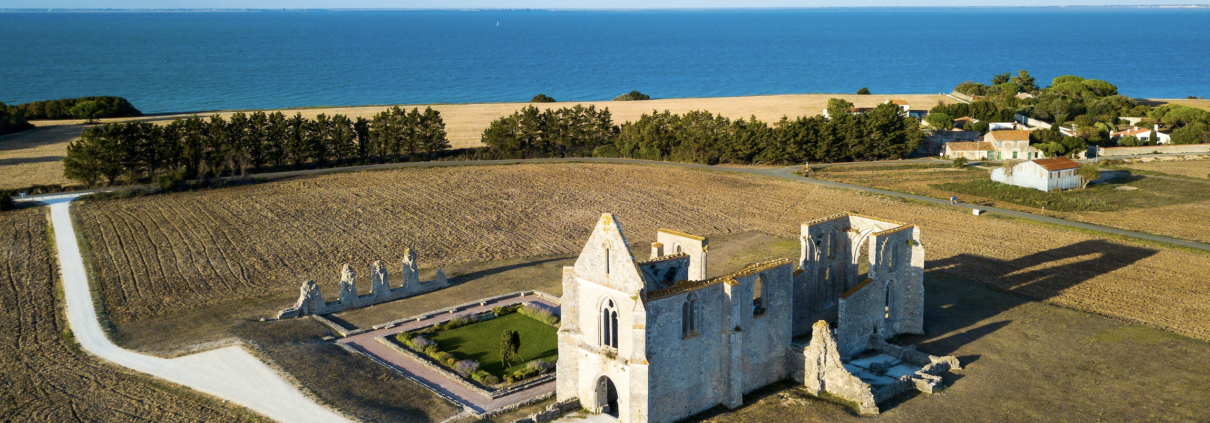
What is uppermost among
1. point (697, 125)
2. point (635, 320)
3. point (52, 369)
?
point (697, 125)

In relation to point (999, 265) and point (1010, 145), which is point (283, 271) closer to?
point (999, 265)

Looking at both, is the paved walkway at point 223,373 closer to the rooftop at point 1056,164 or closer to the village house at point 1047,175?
the village house at point 1047,175

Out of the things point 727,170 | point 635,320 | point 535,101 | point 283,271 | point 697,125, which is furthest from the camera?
point 535,101

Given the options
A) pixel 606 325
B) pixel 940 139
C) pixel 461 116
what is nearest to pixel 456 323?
pixel 606 325

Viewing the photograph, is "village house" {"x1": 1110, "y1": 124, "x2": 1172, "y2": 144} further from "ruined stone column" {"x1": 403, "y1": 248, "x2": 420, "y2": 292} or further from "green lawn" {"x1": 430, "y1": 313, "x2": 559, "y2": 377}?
"ruined stone column" {"x1": 403, "y1": 248, "x2": 420, "y2": 292}

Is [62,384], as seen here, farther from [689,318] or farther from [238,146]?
[238,146]

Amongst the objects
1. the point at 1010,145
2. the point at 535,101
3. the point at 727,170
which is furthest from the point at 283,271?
the point at 535,101

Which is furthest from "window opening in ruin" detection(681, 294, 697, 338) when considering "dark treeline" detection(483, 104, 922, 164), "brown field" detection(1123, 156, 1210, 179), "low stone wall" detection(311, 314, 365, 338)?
"brown field" detection(1123, 156, 1210, 179)
